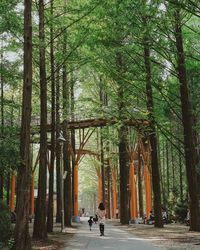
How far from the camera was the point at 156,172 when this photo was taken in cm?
2362

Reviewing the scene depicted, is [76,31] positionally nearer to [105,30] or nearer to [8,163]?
[105,30]

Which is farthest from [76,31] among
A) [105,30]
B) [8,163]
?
[8,163]

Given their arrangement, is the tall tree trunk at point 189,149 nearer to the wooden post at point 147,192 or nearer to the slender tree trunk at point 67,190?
the slender tree trunk at point 67,190

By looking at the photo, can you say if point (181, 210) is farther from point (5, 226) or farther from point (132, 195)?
point (5, 226)

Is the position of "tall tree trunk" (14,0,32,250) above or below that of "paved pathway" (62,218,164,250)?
above

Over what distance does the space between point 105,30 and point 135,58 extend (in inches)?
187

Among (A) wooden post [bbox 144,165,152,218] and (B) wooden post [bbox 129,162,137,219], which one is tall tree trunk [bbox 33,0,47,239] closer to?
(B) wooden post [bbox 129,162,137,219]

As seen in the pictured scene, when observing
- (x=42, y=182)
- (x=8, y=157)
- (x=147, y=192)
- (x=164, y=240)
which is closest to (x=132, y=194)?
(x=147, y=192)

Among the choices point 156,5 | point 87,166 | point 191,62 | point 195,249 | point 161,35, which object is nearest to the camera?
point 195,249

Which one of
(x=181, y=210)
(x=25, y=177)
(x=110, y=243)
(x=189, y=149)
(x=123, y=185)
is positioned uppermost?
(x=189, y=149)

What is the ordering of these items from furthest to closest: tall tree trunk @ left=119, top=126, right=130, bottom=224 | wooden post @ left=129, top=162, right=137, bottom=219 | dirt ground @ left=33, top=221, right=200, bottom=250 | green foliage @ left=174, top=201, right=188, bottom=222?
wooden post @ left=129, top=162, right=137, bottom=219
green foliage @ left=174, top=201, right=188, bottom=222
tall tree trunk @ left=119, top=126, right=130, bottom=224
dirt ground @ left=33, top=221, right=200, bottom=250

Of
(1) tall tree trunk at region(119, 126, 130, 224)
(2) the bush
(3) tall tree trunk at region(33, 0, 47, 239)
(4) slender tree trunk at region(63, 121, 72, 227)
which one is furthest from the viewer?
(1) tall tree trunk at region(119, 126, 130, 224)

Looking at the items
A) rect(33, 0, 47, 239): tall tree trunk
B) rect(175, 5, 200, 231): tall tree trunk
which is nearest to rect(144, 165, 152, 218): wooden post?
rect(175, 5, 200, 231): tall tree trunk

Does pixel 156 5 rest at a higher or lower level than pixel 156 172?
higher
